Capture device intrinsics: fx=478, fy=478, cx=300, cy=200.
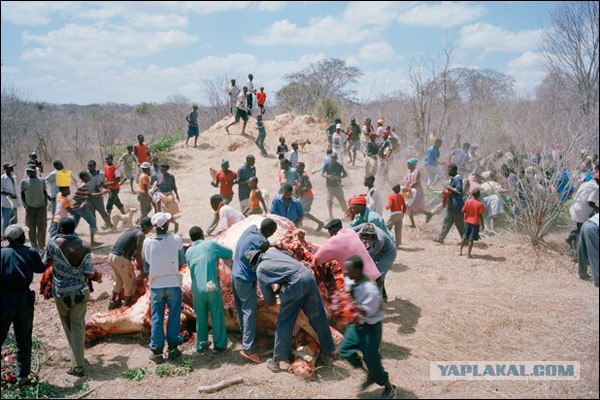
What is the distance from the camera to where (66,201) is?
8297mm

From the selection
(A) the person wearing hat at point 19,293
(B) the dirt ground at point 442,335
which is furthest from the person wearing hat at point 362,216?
(A) the person wearing hat at point 19,293

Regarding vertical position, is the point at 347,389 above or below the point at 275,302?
below

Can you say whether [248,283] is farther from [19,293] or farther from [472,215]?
[472,215]

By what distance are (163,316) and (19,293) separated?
1415mm

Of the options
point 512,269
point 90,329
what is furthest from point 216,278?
point 512,269

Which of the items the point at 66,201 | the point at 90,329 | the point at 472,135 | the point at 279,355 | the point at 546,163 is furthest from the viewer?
the point at 472,135

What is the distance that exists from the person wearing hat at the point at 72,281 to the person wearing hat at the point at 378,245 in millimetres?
3162

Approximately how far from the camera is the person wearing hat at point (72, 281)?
4.91m

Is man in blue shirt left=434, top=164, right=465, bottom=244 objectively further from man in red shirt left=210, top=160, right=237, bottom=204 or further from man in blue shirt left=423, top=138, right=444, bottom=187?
man in red shirt left=210, top=160, right=237, bottom=204

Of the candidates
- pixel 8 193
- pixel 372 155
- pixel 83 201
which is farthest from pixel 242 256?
pixel 372 155

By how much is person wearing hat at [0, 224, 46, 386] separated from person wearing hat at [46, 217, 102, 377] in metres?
0.19

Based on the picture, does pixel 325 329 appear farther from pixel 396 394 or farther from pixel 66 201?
pixel 66 201

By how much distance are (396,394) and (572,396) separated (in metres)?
1.60

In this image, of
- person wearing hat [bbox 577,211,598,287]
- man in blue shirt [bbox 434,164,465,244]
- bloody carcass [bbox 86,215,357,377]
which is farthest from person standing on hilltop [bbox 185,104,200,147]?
person wearing hat [bbox 577,211,598,287]
